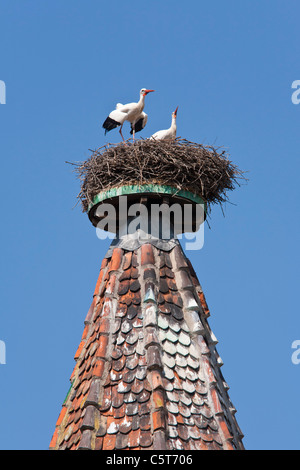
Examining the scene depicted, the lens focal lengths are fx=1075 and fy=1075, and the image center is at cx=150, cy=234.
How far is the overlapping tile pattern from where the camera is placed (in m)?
9.07

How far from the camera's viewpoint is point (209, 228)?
11.3 meters

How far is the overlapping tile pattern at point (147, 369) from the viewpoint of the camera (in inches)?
357

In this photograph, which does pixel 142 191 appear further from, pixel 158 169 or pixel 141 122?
pixel 141 122

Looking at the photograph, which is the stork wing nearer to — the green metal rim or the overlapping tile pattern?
the green metal rim

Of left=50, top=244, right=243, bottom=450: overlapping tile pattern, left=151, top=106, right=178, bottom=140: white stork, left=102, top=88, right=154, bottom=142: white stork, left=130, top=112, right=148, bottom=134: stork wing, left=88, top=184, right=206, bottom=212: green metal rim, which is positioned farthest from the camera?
left=130, top=112, right=148, bottom=134: stork wing

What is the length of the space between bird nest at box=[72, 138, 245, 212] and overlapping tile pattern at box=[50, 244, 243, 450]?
763 millimetres

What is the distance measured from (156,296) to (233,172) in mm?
2408

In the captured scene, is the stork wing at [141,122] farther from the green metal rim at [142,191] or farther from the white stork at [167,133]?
the green metal rim at [142,191]

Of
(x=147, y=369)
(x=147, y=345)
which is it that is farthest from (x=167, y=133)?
(x=147, y=369)

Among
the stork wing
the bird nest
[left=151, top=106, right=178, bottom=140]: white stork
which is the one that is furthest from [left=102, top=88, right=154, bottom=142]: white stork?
the bird nest
